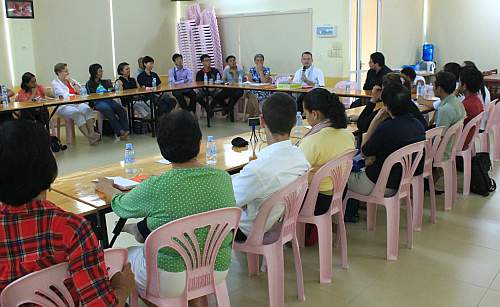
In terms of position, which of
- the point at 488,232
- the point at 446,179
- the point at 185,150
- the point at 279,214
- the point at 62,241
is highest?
the point at 185,150

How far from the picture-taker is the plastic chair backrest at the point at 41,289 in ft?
4.58

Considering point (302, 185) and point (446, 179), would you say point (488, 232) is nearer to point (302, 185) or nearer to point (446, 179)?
point (446, 179)

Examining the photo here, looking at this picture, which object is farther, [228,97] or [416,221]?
[228,97]

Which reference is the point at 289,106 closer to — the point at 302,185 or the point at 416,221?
the point at 302,185

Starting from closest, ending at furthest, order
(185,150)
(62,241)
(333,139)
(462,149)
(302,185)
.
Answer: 1. (62,241)
2. (185,150)
3. (302,185)
4. (333,139)
5. (462,149)

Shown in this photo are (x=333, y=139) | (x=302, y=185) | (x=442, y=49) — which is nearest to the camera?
(x=302, y=185)

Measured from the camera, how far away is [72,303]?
5.02 ft

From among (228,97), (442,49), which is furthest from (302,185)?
(442,49)

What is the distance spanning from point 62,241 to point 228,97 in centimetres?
758

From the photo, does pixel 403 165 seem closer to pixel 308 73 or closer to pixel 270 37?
pixel 308 73

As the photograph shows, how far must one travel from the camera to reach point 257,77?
891cm

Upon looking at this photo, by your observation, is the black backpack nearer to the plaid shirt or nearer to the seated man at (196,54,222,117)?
the plaid shirt

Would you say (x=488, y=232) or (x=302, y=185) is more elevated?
(x=302, y=185)

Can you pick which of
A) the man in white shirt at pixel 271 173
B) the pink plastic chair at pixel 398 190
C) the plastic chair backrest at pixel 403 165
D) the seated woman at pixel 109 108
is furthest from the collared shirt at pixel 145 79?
the man in white shirt at pixel 271 173
